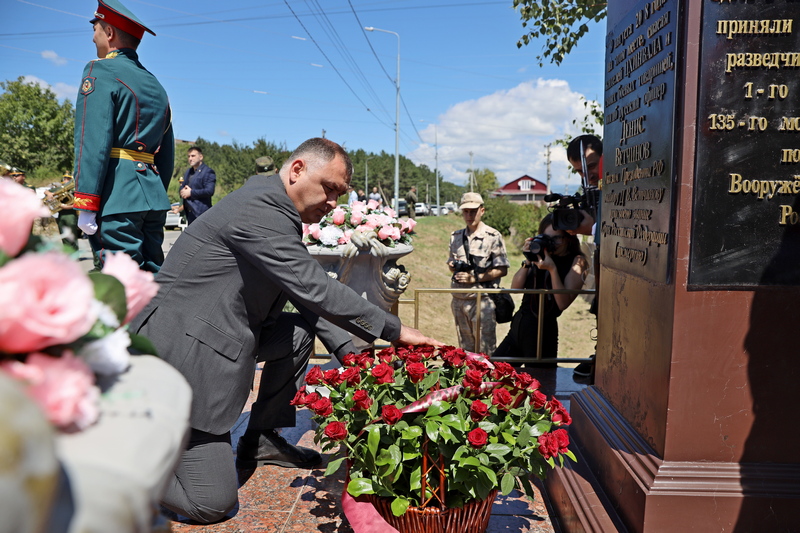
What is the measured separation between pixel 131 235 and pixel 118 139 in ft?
1.95

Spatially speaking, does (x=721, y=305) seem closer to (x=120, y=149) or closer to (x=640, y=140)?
(x=640, y=140)

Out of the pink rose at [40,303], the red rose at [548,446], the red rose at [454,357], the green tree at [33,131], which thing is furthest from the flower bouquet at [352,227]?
the green tree at [33,131]

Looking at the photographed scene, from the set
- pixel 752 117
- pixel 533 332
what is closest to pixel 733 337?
pixel 752 117

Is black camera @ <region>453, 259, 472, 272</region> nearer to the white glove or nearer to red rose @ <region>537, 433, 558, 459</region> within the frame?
the white glove

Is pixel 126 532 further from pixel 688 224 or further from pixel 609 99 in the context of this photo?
pixel 609 99

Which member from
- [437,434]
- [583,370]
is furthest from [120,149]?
[583,370]

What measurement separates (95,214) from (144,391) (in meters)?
3.25

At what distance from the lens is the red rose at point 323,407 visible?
7.47ft

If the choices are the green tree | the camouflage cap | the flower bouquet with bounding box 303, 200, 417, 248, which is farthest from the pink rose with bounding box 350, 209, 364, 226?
the green tree

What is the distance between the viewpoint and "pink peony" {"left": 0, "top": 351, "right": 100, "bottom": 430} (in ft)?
2.29

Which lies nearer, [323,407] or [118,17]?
[323,407]

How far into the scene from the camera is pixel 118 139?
12.4ft

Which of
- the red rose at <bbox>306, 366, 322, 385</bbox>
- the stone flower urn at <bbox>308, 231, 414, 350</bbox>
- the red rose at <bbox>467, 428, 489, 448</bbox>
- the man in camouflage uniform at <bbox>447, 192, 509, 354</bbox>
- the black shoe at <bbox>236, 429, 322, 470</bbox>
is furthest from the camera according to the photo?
the man in camouflage uniform at <bbox>447, 192, 509, 354</bbox>

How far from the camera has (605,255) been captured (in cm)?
311
